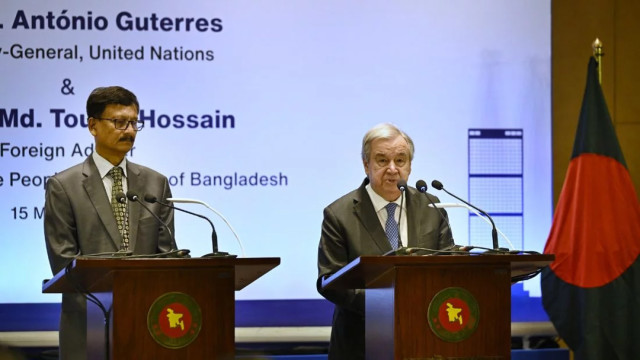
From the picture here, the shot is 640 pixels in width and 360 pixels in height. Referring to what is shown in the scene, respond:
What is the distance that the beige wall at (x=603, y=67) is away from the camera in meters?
5.54

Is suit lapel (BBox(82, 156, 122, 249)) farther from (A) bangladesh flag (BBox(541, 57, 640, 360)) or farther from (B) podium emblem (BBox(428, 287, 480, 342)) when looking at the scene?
(A) bangladesh flag (BBox(541, 57, 640, 360))

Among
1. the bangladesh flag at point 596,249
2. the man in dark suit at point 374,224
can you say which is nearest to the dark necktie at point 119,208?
the man in dark suit at point 374,224

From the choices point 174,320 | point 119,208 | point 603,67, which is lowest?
point 174,320

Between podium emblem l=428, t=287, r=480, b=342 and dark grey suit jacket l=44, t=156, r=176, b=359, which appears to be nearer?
podium emblem l=428, t=287, r=480, b=342

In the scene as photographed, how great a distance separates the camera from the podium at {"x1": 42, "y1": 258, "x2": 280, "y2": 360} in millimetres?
2879

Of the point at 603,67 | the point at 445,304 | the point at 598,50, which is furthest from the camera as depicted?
the point at 603,67

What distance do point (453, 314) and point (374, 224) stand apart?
0.86 m

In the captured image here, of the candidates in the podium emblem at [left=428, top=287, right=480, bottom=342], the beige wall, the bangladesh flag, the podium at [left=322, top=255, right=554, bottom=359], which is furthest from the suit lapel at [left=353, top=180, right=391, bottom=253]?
the beige wall

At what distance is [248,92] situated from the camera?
17.5ft

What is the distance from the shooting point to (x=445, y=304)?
291 cm

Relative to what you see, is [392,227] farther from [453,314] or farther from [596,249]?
[596,249]

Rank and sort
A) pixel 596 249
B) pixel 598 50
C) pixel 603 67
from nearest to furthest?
pixel 596 249 → pixel 598 50 → pixel 603 67

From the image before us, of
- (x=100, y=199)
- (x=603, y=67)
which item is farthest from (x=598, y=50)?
(x=100, y=199)

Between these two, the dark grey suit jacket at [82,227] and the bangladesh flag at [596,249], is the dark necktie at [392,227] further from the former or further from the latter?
the bangladesh flag at [596,249]
